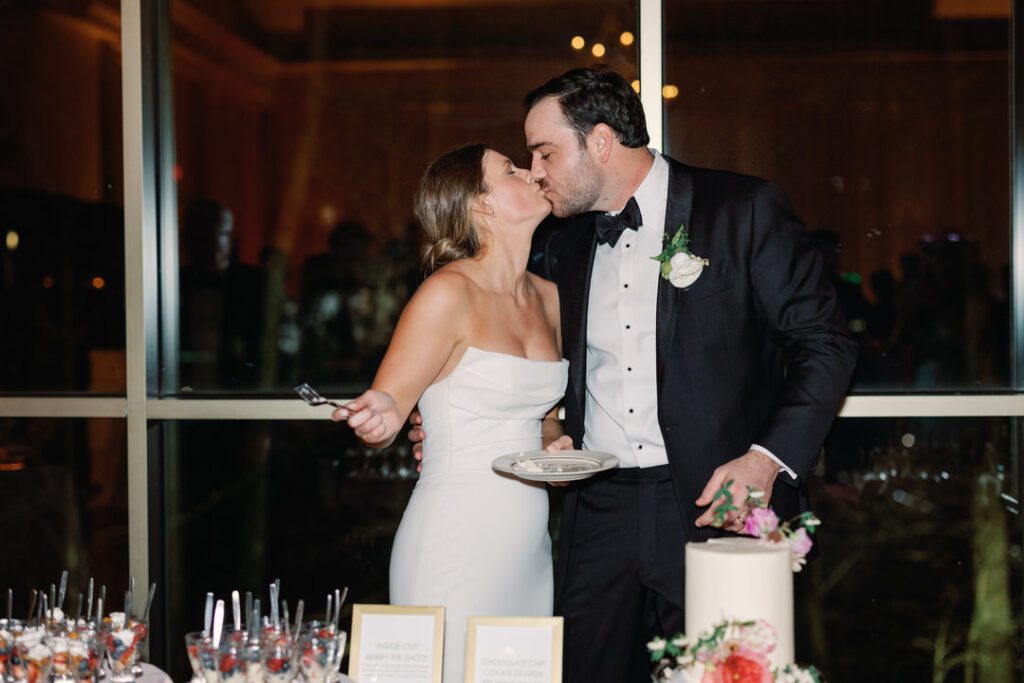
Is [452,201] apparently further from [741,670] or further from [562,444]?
[741,670]

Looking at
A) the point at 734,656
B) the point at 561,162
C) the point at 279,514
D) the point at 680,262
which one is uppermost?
the point at 561,162

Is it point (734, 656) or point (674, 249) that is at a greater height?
point (674, 249)

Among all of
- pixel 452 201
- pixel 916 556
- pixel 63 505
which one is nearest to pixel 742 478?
pixel 452 201

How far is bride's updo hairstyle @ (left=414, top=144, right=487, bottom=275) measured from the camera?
9.35 ft

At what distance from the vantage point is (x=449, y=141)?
3.65m

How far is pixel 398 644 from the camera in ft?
6.08

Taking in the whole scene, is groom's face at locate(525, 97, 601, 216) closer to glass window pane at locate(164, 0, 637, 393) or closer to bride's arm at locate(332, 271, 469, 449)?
bride's arm at locate(332, 271, 469, 449)

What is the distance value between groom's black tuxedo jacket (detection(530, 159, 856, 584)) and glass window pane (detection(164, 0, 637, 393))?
137 centimetres

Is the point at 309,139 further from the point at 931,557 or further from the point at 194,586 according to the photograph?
the point at 931,557

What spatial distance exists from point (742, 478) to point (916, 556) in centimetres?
156

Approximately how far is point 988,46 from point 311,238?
2.37 m

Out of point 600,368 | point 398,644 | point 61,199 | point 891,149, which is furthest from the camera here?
point 61,199

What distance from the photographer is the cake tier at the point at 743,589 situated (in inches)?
63.4

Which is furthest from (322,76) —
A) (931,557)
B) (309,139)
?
(931,557)
